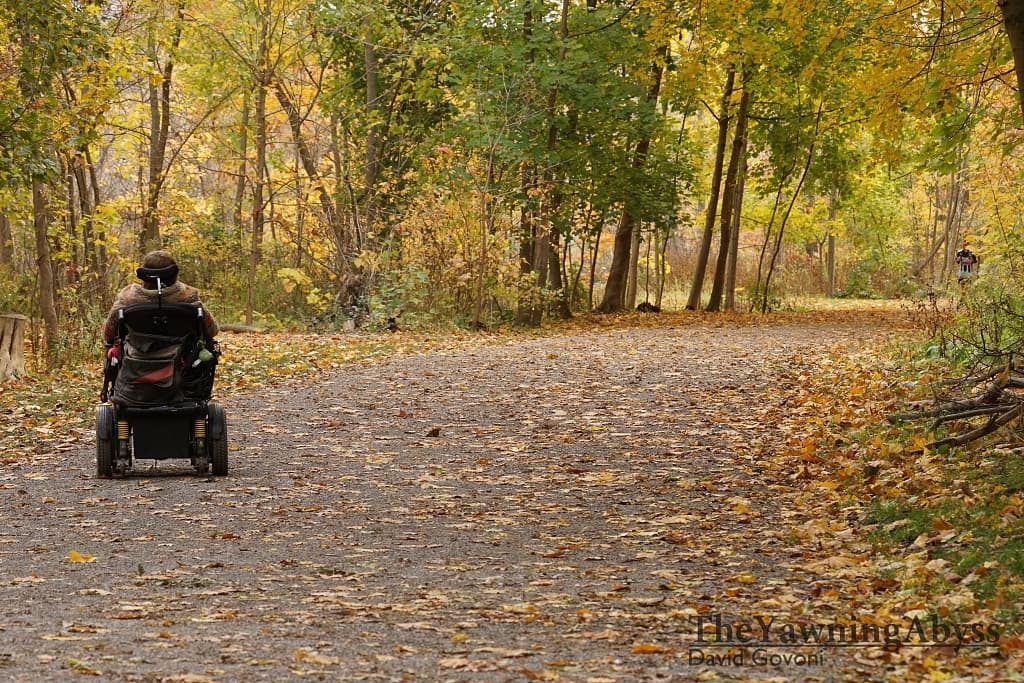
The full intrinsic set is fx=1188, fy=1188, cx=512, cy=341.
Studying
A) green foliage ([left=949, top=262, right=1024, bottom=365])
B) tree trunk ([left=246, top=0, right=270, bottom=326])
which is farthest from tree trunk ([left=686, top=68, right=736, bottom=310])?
green foliage ([left=949, top=262, right=1024, bottom=365])

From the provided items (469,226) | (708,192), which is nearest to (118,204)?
(469,226)

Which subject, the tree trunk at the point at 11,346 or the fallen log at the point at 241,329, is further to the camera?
the fallen log at the point at 241,329

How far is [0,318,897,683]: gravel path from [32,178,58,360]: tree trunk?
16.2 ft

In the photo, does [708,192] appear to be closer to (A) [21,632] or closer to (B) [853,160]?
(B) [853,160]

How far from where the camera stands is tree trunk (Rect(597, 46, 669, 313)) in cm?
2717

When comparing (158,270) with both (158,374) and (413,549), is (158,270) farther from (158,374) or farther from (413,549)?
(413,549)

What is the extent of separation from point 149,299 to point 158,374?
1.77ft

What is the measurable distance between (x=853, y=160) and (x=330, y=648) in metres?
29.6

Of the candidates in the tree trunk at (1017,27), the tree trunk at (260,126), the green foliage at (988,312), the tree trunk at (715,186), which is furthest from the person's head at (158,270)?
the tree trunk at (715,186)

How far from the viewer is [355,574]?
238 inches

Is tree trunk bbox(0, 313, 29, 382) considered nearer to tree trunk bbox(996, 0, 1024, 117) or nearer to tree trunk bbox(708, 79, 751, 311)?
tree trunk bbox(996, 0, 1024, 117)

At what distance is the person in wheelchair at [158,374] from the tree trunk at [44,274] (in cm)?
787

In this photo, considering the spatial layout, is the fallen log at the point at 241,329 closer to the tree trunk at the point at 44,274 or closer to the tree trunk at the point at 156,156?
the tree trunk at the point at 156,156

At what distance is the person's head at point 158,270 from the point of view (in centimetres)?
842
